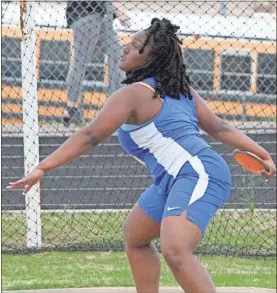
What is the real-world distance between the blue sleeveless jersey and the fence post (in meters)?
3.20

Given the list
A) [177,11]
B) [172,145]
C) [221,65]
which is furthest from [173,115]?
[221,65]

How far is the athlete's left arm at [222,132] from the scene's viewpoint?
5281mm

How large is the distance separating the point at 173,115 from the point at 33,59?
345 cm

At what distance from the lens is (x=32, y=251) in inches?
322

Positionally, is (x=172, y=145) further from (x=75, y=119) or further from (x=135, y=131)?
(x=75, y=119)

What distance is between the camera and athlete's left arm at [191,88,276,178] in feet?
17.3

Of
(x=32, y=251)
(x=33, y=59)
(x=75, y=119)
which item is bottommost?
(x=32, y=251)

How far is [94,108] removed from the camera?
968cm

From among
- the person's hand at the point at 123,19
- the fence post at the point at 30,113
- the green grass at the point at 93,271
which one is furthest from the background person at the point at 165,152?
the person's hand at the point at 123,19

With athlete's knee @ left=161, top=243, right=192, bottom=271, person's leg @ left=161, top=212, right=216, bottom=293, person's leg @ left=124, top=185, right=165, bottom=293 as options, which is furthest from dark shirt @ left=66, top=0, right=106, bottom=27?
athlete's knee @ left=161, top=243, right=192, bottom=271

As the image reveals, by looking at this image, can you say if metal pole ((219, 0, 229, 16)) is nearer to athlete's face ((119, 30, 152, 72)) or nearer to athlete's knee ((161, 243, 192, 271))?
athlete's face ((119, 30, 152, 72))

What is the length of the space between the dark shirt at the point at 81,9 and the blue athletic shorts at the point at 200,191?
403cm

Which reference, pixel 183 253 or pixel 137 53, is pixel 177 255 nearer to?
pixel 183 253

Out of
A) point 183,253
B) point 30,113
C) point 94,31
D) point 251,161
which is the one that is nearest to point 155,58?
point 251,161
